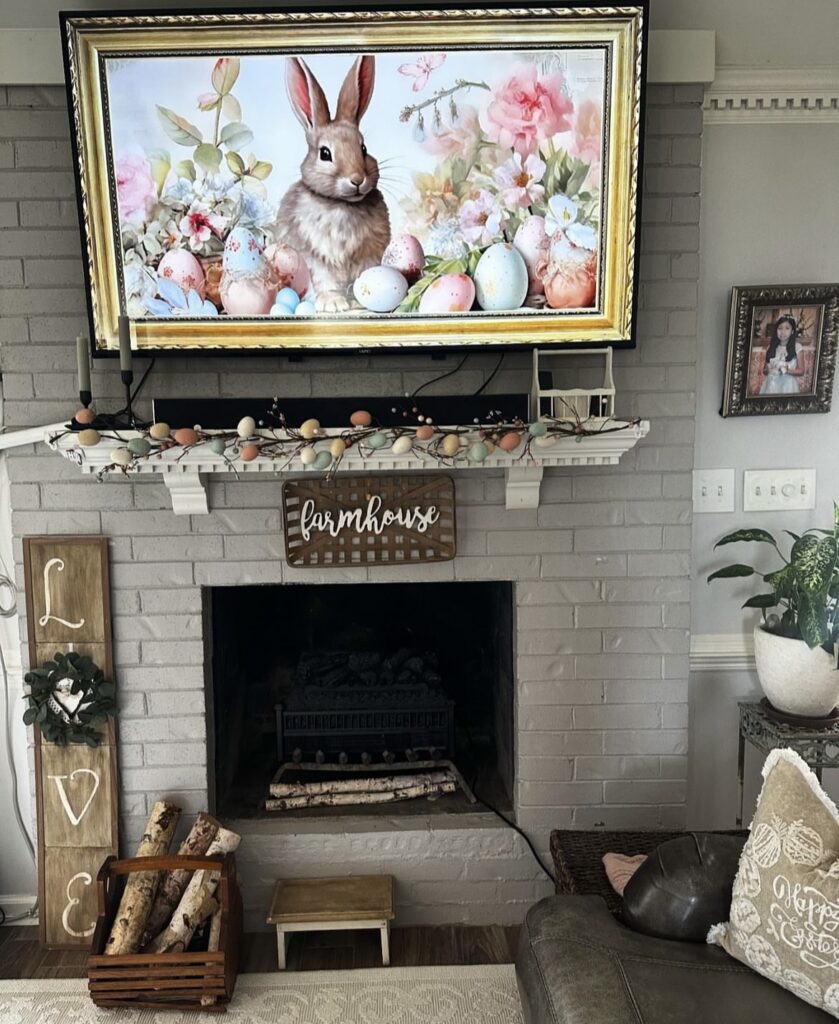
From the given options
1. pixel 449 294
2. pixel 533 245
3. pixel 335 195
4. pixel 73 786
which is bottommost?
pixel 73 786

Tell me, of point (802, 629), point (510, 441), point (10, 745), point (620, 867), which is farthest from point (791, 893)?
point (10, 745)

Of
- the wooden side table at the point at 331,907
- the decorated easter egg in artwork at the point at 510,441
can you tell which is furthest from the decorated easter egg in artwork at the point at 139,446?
the wooden side table at the point at 331,907

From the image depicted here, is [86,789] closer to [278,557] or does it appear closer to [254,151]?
[278,557]

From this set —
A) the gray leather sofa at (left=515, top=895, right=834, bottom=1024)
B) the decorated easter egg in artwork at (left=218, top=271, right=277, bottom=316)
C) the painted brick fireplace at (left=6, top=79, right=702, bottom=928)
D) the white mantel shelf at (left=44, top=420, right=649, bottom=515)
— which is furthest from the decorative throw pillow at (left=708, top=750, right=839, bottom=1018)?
the decorated easter egg in artwork at (left=218, top=271, right=277, bottom=316)

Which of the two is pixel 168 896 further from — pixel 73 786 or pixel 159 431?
pixel 159 431

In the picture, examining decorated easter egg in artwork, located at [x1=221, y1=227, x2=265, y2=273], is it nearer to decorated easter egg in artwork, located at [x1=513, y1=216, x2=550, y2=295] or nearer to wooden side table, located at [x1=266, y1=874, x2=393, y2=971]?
decorated easter egg in artwork, located at [x1=513, y1=216, x2=550, y2=295]

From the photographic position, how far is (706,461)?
212cm

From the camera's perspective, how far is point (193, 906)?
1.90 meters

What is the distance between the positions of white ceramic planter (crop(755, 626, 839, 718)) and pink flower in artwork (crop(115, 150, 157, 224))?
181cm

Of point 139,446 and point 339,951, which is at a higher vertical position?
point 139,446

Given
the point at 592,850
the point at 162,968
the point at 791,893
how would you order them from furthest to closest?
the point at 592,850 → the point at 162,968 → the point at 791,893

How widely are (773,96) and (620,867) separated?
1891 millimetres

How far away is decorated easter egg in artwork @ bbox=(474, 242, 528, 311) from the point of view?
1.83 meters

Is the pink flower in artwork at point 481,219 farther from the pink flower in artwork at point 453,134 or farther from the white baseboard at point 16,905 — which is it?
the white baseboard at point 16,905
